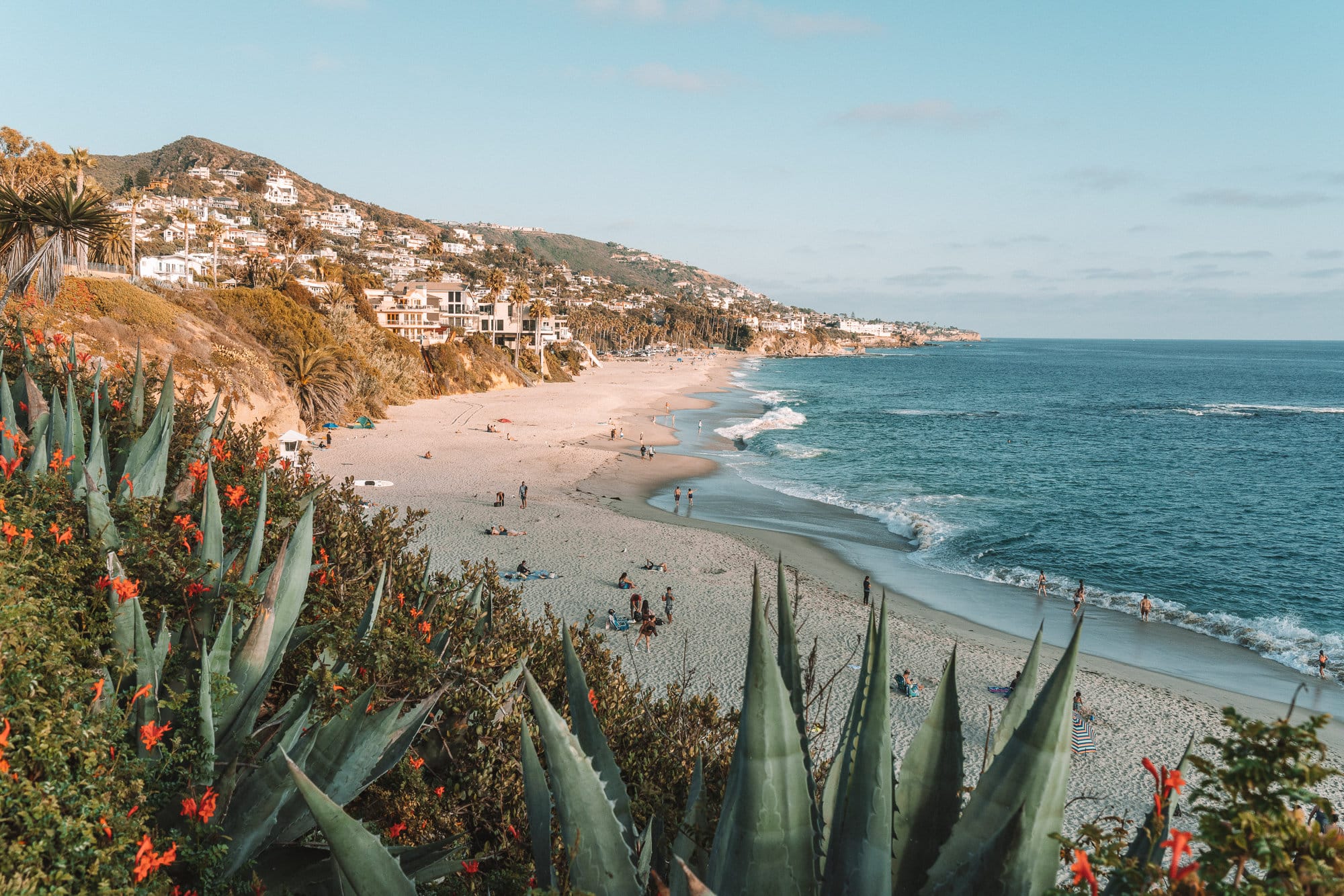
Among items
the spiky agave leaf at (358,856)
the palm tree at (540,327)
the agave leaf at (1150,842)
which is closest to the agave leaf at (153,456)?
the spiky agave leaf at (358,856)

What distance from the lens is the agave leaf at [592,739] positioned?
2.95 metres

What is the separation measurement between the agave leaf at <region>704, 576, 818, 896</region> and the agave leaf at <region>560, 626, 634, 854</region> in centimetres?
63

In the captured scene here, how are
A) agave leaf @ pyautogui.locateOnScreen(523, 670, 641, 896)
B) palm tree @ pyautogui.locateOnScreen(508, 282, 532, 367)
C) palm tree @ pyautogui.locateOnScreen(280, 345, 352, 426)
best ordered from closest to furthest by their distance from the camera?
agave leaf @ pyautogui.locateOnScreen(523, 670, 641, 896) → palm tree @ pyautogui.locateOnScreen(280, 345, 352, 426) → palm tree @ pyautogui.locateOnScreen(508, 282, 532, 367)

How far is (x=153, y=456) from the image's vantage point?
618cm

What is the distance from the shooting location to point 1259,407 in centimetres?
7825

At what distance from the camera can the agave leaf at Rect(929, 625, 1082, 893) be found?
2146 millimetres

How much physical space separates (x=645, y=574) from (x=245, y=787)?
17.5 meters

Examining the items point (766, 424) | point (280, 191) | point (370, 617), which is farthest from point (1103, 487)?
point (280, 191)

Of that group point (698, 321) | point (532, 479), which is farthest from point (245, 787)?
point (698, 321)

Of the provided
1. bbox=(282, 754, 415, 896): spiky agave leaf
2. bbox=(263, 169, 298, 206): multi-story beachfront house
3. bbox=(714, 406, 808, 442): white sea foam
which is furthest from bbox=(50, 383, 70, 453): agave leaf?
bbox=(263, 169, 298, 206): multi-story beachfront house

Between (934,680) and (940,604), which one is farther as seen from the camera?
(940,604)

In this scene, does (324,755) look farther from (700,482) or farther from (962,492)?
(962,492)

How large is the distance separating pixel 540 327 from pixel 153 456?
7461 centimetres

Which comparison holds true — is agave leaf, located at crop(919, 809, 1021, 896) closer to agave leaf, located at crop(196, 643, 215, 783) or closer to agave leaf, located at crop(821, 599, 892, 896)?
agave leaf, located at crop(821, 599, 892, 896)
